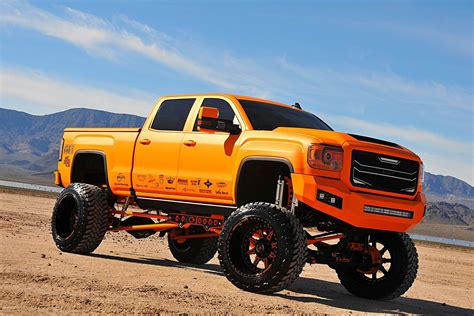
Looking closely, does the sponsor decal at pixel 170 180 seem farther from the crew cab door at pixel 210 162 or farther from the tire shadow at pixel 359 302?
the tire shadow at pixel 359 302

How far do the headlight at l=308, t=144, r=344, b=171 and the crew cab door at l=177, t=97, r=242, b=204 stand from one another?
3.79ft

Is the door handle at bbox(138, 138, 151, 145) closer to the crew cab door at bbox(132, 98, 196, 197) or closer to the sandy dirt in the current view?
the crew cab door at bbox(132, 98, 196, 197)

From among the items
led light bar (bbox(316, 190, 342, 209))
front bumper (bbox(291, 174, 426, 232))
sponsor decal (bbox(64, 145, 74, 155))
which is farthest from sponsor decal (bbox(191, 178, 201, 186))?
sponsor decal (bbox(64, 145, 74, 155))

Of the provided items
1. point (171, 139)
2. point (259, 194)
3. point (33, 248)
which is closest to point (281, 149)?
point (259, 194)

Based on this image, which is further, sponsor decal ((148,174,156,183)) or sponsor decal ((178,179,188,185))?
sponsor decal ((148,174,156,183))

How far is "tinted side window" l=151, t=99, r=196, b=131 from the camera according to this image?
9.44 meters

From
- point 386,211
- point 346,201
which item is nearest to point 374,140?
point 386,211

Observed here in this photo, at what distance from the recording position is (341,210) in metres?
7.41

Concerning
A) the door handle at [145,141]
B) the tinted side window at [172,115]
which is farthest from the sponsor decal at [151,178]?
the tinted side window at [172,115]

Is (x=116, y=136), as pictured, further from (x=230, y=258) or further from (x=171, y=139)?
(x=230, y=258)

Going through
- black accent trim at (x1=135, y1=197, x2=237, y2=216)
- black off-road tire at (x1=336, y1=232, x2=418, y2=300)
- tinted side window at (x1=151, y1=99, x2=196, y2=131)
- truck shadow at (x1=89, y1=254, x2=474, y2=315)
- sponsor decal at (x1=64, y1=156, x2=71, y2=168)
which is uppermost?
Answer: tinted side window at (x1=151, y1=99, x2=196, y2=131)

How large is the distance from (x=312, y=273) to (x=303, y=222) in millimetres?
3836

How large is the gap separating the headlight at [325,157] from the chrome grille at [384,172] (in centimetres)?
19

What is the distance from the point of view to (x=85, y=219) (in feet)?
33.4
